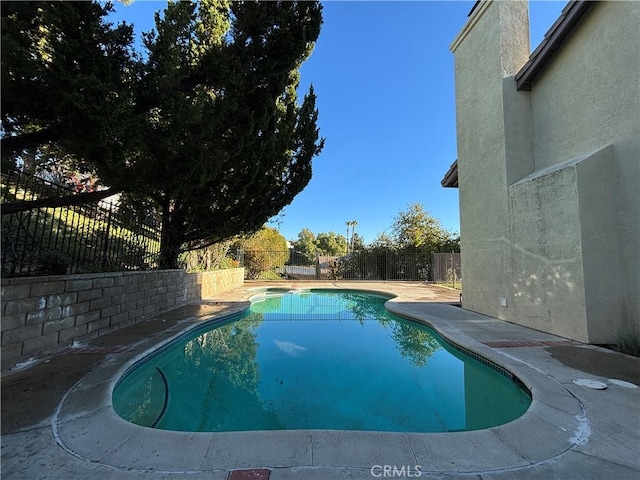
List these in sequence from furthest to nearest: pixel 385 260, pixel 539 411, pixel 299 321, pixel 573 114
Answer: pixel 385 260 → pixel 299 321 → pixel 573 114 → pixel 539 411

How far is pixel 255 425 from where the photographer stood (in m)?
3.44

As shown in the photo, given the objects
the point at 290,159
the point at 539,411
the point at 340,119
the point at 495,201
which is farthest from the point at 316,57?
the point at 539,411

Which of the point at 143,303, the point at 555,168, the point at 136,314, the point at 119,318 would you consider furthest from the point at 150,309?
the point at 555,168

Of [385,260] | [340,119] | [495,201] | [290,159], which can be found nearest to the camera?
[495,201]

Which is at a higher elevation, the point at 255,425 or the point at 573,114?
the point at 573,114

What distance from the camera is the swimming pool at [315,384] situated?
355 cm

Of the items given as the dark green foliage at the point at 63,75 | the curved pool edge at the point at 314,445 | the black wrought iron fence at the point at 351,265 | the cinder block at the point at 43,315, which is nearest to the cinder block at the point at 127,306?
the cinder block at the point at 43,315

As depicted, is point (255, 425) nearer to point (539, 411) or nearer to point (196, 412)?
point (196, 412)

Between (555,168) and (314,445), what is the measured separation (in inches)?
262

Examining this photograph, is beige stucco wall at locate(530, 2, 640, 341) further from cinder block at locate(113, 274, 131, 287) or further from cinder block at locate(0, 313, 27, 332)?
cinder block at locate(113, 274, 131, 287)

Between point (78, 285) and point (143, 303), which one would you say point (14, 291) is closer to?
point (78, 285)

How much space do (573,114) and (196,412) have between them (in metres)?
8.18

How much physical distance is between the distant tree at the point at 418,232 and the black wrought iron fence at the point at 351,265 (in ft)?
2.63

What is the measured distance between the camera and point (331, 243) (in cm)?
5603
